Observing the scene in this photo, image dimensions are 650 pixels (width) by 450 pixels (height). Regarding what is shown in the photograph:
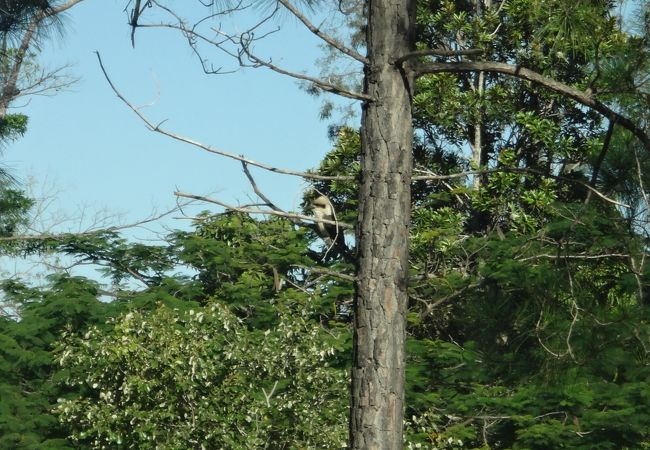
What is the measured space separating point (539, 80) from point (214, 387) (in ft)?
20.8

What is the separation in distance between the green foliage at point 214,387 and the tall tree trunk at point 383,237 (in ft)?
17.8

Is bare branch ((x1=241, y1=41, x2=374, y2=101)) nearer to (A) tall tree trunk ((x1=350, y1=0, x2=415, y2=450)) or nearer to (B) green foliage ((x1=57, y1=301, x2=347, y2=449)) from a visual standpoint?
(A) tall tree trunk ((x1=350, y1=0, x2=415, y2=450))

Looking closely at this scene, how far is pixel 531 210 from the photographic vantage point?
1520 cm

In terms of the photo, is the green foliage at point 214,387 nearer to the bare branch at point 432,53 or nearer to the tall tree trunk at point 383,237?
the tall tree trunk at point 383,237

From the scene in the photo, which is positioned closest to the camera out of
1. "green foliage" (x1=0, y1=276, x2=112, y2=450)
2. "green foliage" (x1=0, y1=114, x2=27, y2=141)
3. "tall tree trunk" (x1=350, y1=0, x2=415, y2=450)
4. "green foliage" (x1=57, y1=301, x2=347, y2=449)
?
"tall tree trunk" (x1=350, y1=0, x2=415, y2=450)

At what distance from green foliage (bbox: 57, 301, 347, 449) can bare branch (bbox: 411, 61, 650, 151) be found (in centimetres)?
566

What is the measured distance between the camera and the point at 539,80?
5051 millimetres

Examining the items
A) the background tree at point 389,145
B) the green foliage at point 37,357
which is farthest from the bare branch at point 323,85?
the green foliage at point 37,357

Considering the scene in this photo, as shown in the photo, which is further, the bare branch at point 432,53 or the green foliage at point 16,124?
the green foliage at point 16,124

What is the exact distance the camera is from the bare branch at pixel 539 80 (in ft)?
16.2

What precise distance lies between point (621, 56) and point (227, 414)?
6311 millimetres

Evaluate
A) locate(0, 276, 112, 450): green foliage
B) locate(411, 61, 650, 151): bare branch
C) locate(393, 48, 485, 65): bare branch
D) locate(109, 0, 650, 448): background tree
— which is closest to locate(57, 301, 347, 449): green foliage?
locate(0, 276, 112, 450): green foliage

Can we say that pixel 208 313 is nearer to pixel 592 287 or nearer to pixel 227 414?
pixel 227 414

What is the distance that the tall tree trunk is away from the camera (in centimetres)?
475
